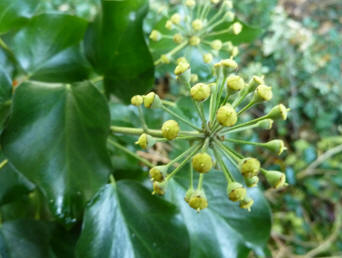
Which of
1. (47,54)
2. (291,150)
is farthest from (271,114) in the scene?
(291,150)

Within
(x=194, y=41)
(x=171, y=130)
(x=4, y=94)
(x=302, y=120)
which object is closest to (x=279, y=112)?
(x=171, y=130)

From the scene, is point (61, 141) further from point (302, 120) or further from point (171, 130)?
point (302, 120)

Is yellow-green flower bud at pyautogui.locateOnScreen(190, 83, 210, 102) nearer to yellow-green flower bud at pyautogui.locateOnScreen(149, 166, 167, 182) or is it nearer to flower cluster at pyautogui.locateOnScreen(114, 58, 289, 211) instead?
flower cluster at pyautogui.locateOnScreen(114, 58, 289, 211)

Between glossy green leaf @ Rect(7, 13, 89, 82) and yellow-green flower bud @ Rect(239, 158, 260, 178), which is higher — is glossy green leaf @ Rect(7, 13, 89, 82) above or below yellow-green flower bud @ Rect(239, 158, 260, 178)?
above

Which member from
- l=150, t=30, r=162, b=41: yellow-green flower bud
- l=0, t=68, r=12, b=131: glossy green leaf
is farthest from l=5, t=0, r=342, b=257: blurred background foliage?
l=0, t=68, r=12, b=131: glossy green leaf

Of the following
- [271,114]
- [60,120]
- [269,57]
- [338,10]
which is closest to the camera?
[271,114]

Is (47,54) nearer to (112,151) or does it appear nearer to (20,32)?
(20,32)
